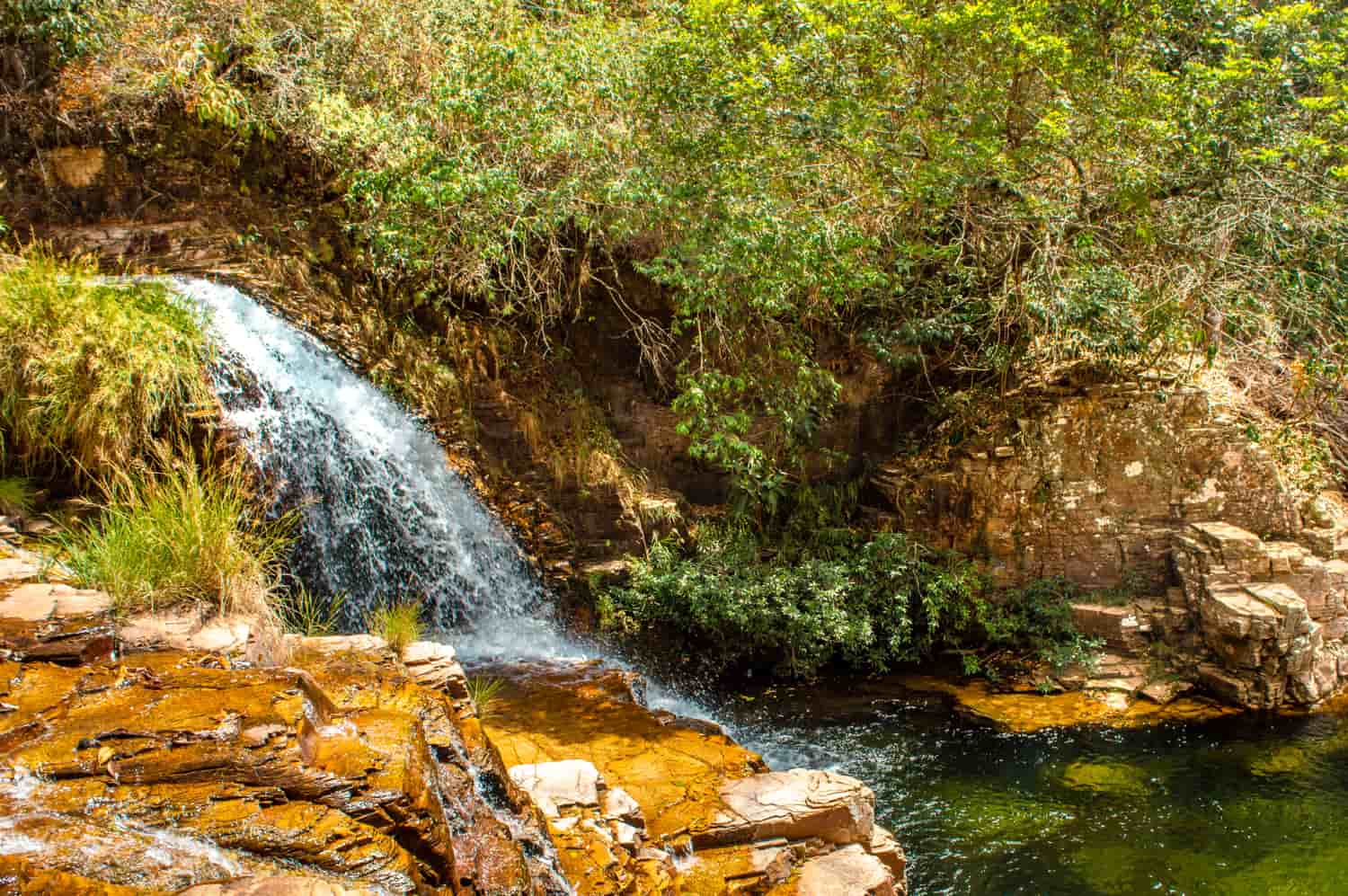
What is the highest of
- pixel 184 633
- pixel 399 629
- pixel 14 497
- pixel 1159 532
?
pixel 14 497

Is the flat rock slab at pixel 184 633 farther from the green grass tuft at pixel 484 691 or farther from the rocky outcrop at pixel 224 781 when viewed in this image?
the green grass tuft at pixel 484 691

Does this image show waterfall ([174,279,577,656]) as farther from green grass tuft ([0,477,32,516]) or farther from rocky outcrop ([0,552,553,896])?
rocky outcrop ([0,552,553,896])

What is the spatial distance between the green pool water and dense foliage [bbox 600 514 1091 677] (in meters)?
0.55

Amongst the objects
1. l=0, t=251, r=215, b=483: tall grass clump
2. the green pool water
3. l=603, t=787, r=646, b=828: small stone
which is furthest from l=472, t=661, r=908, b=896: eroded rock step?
l=0, t=251, r=215, b=483: tall grass clump

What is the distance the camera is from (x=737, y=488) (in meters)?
8.61

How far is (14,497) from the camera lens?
5.06 m

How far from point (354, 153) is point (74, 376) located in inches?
145

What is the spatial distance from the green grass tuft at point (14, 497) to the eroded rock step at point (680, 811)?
3040 mm

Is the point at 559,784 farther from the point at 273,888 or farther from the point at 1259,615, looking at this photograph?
→ the point at 1259,615

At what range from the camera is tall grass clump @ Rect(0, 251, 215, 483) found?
526 centimetres

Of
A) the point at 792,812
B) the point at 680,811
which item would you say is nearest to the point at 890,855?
the point at 792,812

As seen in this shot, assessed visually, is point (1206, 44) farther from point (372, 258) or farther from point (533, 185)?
point (372, 258)

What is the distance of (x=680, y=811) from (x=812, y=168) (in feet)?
19.0

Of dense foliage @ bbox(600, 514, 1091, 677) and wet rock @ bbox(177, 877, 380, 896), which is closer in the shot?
wet rock @ bbox(177, 877, 380, 896)
